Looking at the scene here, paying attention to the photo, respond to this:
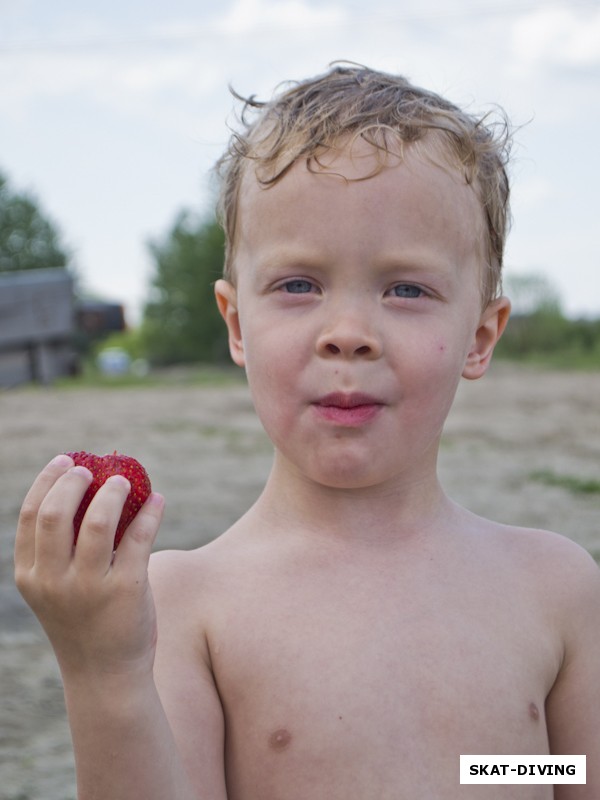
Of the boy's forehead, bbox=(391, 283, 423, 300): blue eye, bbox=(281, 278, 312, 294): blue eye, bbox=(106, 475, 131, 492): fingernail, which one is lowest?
bbox=(106, 475, 131, 492): fingernail

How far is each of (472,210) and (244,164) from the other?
0.38 metres

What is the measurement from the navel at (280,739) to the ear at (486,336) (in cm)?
65

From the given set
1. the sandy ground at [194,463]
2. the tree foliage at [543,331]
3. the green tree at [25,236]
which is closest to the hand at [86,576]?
the sandy ground at [194,463]

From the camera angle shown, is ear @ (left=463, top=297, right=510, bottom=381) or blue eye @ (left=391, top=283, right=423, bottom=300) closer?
blue eye @ (left=391, top=283, right=423, bottom=300)

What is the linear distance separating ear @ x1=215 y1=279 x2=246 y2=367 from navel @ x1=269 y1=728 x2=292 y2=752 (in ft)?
1.95

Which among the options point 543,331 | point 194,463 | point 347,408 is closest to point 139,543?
point 347,408

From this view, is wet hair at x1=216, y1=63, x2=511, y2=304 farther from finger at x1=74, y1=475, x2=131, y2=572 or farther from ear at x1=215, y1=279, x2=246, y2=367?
finger at x1=74, y1=475, x2=131, y2=572

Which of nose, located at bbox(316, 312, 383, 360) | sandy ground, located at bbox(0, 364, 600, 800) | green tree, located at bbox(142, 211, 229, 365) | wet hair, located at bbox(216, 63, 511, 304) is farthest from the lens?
green tree, located at bbox(142, 211, 229, 365)

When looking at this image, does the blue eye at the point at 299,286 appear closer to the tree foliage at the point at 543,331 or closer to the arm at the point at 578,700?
the arm at the point at 578,700

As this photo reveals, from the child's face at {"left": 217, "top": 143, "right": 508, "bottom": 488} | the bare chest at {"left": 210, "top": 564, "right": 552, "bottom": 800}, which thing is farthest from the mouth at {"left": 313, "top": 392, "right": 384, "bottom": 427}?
the bare chest at {"left": 210, "top": 564, "right": 552, "bottom": 800}

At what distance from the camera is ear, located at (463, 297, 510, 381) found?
169 cm

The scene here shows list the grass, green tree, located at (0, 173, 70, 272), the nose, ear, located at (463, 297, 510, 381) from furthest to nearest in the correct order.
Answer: green tree, located at (0, 173, 70, 272)
the grass
ear, located at (463, 297, 510, 381)
the nose

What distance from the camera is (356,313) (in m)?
1.45

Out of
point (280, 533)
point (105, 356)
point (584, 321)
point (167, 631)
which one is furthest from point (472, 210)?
point (105, 356)
